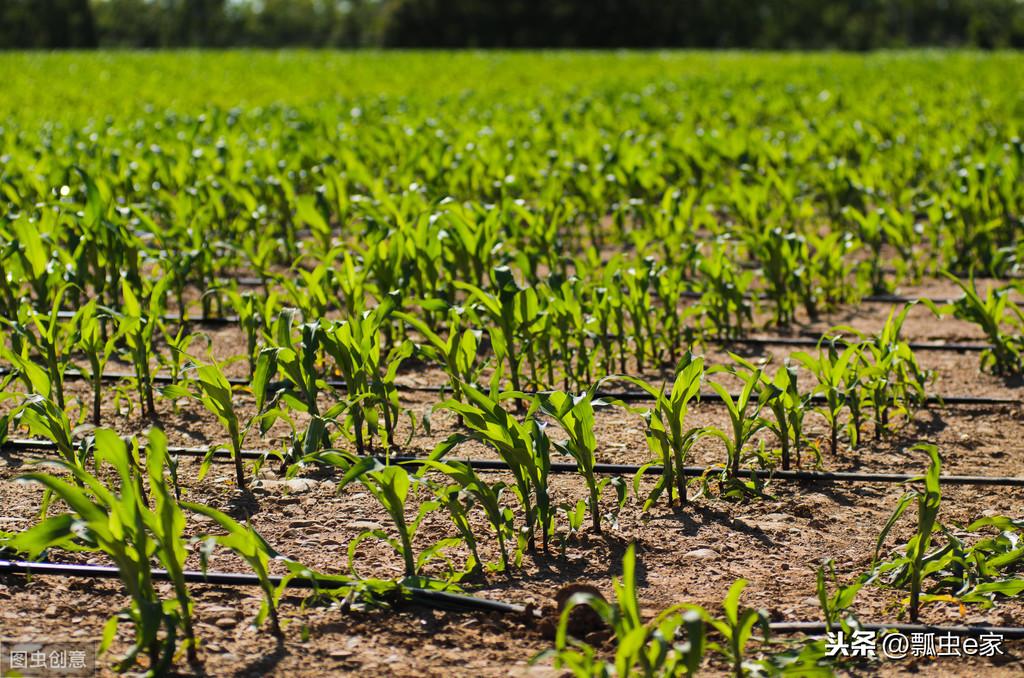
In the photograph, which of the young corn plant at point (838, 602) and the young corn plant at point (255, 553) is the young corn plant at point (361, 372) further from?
the young corn plant at point (838, 602)

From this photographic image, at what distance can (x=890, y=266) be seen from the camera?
671cm

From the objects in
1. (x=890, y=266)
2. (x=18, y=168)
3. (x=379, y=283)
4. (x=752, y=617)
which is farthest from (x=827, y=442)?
(x=18, y=168)

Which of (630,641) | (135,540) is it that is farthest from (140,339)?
(630,641)

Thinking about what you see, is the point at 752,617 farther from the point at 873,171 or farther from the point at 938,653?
the point at 873,171

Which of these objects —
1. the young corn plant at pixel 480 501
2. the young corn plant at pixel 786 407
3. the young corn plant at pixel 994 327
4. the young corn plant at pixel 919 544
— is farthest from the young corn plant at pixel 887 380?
the young corn plant at pixel 480 501

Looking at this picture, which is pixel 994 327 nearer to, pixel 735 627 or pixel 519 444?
pixel 519 444

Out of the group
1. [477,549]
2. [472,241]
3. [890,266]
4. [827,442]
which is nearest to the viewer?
[477,549]

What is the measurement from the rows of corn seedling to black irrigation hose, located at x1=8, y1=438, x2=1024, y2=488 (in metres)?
0.05

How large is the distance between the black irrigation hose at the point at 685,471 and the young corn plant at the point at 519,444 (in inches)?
14.4

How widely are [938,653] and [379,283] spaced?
2.89m

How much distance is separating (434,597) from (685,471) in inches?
43.6

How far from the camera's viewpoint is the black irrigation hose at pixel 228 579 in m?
2.67

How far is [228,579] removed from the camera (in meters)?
2.81

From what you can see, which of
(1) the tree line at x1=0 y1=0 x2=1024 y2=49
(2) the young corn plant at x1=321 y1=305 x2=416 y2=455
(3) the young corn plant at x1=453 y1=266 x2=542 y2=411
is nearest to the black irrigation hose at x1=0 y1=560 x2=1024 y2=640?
(2) the young corn plant at x1=321 y1=305 x2=416 y2=455
